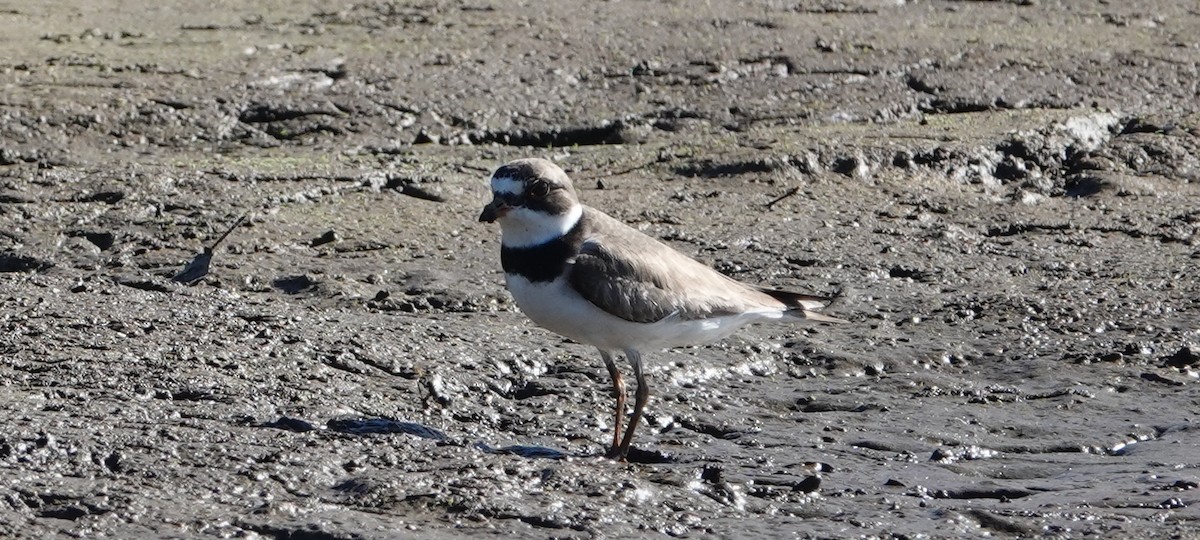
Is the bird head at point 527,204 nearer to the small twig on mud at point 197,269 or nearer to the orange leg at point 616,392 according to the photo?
the orange leg at point 616,392

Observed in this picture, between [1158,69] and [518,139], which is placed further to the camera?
[1158,69]

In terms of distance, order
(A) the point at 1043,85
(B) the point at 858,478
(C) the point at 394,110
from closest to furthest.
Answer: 1. (B) the point at 858,478
2. (C) the point at 394,110
3. (A) the point at 1043,85

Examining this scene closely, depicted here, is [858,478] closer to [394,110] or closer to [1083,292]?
[1083,292]

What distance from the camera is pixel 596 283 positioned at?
5.86 meters

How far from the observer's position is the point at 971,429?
6.21 metres

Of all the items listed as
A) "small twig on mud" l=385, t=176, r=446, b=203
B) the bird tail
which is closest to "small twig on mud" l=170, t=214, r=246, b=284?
"small twig on mud" l=385, t=176, r=446, b=203

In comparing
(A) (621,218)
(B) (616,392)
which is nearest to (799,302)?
(B) (616,392)

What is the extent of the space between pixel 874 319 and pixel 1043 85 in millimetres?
4037

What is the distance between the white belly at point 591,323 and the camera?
5824 mm

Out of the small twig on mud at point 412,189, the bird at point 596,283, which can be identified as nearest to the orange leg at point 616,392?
the bird at point 596,283

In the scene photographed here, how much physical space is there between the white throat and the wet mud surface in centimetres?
66

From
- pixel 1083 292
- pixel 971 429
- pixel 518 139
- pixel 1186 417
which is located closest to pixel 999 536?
pixel 971 429

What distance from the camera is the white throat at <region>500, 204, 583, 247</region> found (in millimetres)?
5918

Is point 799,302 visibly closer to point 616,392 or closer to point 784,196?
point 616,392
